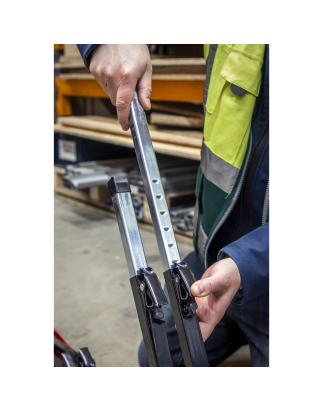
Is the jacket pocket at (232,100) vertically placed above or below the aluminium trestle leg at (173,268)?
above

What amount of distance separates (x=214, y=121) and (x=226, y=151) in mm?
107

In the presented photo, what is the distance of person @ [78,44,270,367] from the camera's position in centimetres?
94

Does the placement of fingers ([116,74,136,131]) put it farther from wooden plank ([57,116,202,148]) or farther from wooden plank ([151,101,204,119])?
wooden plank ([151,101,204,119])

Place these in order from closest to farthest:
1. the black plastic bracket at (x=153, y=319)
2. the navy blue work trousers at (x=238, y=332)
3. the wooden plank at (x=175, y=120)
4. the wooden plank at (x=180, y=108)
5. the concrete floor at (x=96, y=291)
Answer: the black plastic bracket at (x=153, y=319), the navy blue work trousers at (x=238, y=332), the concrete floor at (x=96, y=291), the wooden plank at (x=175, y=120), the wooden plank at (x=180, y=108)

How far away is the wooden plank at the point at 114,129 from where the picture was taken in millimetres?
2707

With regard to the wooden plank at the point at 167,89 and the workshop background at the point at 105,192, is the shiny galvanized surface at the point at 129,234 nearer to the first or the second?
the workshop background at the point at 105,192

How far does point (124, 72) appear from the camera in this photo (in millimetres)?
921

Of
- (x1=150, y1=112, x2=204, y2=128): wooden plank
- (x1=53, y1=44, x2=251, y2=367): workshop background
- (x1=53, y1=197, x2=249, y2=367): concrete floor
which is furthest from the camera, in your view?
(x1=150, y1=112, x2=204, y2=128): wooden plank

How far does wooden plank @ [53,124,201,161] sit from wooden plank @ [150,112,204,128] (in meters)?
0.17

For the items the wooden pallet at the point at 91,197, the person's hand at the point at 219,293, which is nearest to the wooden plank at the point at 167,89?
the wooden pallet at the point at 91,197

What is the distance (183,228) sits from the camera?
291 centimetres

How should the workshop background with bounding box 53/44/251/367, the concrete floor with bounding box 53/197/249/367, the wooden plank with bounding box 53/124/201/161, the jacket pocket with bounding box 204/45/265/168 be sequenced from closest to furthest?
the jacket pocket with bounding box 204/45/265/168, the concrete floor with bounding box 53/197/249/367, the workshop background with bounding box 53/44/251/367, the wooden plank with bounding box 53/124/201/161

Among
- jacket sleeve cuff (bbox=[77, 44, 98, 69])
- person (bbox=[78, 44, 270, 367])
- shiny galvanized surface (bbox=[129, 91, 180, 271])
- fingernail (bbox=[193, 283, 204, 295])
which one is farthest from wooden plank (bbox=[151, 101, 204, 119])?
fingernail (bbox=[193, 283, 204, 295])

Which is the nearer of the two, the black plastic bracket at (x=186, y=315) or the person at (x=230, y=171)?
the black plastic bracket at (x=186, y=315)
